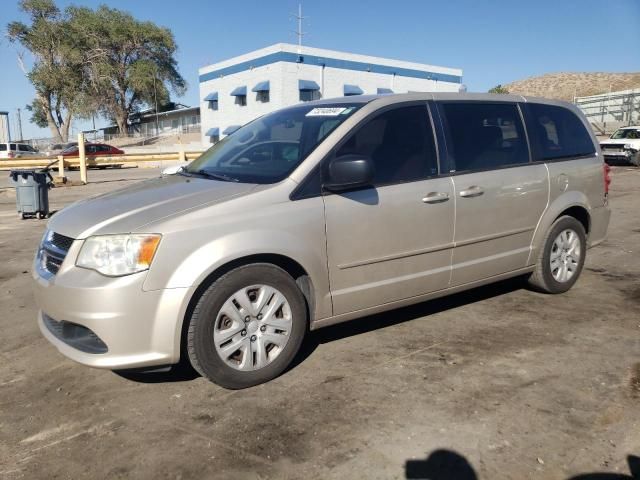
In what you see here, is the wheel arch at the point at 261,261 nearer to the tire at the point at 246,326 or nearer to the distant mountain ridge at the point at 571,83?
the tire at the point at 246,326

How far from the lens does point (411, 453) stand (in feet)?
8.80

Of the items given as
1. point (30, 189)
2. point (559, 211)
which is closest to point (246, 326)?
point (559, 211)

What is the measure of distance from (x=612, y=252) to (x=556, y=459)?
5.16 m

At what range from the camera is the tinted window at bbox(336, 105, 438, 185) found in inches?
150

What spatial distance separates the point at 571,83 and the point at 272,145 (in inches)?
3683

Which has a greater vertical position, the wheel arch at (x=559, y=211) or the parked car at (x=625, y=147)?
the parked car at (x=625, y=147)

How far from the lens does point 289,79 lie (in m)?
36.6

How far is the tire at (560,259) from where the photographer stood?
4906mm

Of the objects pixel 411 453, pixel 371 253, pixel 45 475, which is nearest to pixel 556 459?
pixel 411 453

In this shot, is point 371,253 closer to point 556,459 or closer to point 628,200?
point 556,459

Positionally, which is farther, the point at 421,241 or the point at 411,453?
the point at 421,241

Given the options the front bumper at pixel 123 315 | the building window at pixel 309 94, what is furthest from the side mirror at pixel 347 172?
the building window at pixel 309 94

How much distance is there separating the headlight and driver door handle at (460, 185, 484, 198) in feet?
7.52

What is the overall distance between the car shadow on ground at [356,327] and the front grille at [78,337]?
271 millimetres
